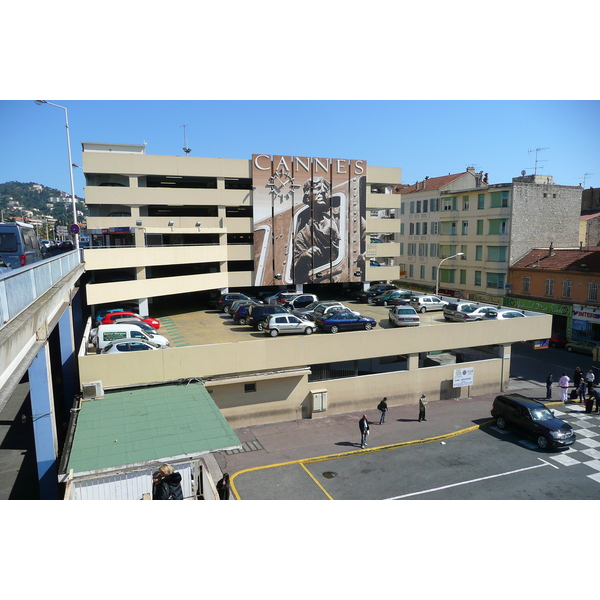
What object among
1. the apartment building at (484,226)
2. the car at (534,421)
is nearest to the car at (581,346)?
the apartment building at (484,226)

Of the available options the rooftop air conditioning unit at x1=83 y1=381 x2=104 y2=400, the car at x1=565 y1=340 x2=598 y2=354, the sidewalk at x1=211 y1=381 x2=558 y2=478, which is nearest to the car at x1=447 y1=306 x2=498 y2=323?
the sidewalk at x1=211 y1=381 x2=558 y2=478

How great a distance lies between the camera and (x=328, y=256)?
4131 cm

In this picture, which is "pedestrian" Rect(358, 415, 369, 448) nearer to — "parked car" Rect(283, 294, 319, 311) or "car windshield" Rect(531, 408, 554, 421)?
"car windshield" Rect(531, 408, 554, 421)

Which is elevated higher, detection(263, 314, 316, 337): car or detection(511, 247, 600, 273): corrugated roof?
detection(511, 247, 600, 273): corrugated roof

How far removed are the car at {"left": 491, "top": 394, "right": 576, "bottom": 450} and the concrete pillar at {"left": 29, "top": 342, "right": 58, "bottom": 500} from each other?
19.9 metres

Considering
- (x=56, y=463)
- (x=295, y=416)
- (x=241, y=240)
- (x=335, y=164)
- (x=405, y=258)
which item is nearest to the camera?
(x=56, y=463)

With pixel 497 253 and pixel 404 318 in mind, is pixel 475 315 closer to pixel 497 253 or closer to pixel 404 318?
pixel 404 318

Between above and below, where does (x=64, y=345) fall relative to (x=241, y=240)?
below

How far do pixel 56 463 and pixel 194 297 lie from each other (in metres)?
29.6

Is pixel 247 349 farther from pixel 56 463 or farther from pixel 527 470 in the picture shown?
pixel 527 470

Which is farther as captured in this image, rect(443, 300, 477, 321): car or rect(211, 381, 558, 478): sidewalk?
rect(443, 300, 477, 321): car

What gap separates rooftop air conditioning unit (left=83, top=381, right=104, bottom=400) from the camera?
1844 centimetres

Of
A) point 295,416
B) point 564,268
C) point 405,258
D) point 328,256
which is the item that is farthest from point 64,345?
point 405,258

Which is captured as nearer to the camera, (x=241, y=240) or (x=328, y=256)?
(x=328, y=256)
